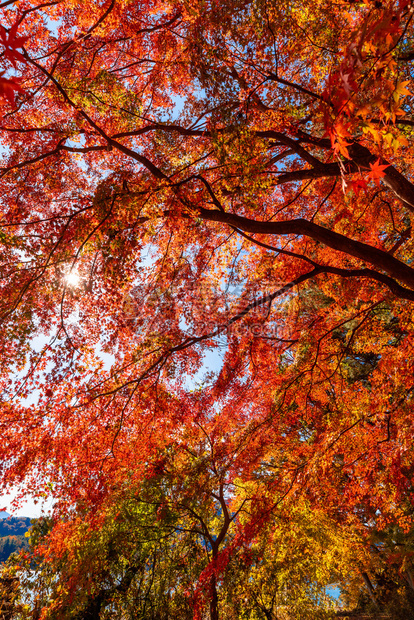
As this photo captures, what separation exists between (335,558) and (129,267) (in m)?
10.8

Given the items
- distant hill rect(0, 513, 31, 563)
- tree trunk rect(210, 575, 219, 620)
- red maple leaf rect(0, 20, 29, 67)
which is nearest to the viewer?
red maple leaf rect(0, 20, 29, 67)

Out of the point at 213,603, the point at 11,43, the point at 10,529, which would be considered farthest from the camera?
the point at 10,529

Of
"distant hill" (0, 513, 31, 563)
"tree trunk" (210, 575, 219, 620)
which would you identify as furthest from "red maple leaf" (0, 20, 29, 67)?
"distant hill" (0, 513, 31, 563)

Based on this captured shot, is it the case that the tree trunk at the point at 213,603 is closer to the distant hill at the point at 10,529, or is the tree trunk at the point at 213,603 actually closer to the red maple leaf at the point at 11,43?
the red maple leaf at the point at 11,43

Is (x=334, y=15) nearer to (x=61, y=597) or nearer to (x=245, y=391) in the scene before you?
(x=245, y=391)

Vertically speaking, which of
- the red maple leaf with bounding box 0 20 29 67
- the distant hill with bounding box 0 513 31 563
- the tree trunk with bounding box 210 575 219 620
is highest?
the red maple leaf with bounding box 0 20 29 67

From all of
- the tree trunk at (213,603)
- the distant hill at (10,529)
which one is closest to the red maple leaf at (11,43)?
the tree trunk at (213,603)

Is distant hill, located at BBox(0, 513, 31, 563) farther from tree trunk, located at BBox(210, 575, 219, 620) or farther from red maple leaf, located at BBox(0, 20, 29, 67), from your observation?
red maple leaf, located at BBox(0, 20, 29, 67)

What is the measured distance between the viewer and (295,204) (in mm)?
8039

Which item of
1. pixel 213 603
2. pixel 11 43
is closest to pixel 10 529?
pixel 213 603

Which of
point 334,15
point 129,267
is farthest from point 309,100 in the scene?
point 129,267

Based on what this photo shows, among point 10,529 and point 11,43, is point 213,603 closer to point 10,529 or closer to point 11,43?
point 11,43

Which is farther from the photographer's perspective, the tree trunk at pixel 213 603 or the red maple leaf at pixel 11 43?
the tree trunk at pixel 213 603

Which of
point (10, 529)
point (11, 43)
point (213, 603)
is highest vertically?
point (11, 43)
